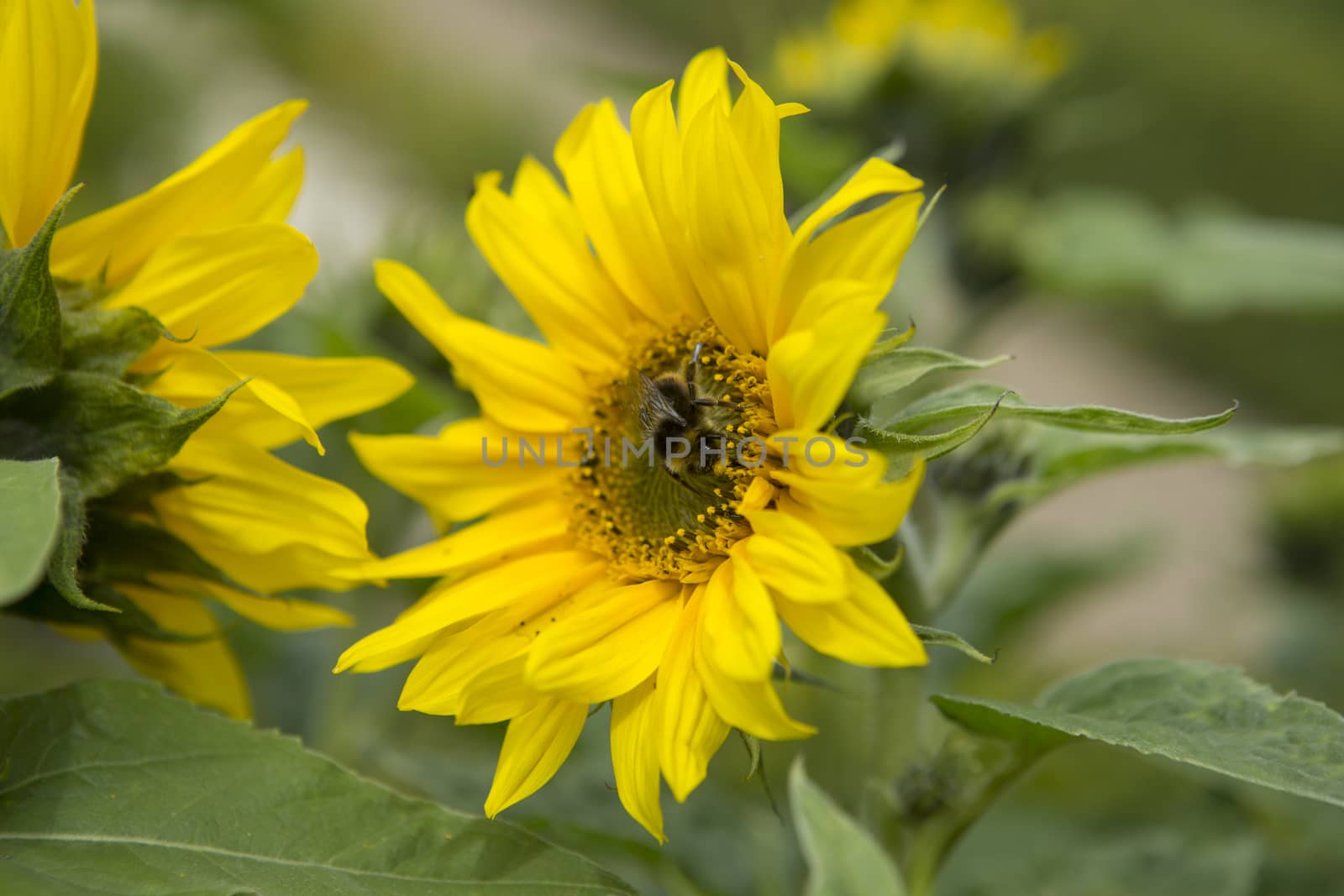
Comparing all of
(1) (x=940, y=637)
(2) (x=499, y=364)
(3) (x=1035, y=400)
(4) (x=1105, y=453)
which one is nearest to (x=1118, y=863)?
(4) (x=1105, y=453)

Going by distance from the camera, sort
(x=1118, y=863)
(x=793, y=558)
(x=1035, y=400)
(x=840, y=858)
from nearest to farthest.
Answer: (x=840, y=858) < (x=793, y=558) < (x=1118, y=863) < (x=1035, y=400)

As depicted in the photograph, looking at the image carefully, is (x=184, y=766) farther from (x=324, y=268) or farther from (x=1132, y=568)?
(x=1132, y=568)

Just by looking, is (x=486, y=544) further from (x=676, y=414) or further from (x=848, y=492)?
(x=848, y=492)

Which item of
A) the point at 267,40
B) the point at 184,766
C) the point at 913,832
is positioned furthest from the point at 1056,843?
the point at 267,40

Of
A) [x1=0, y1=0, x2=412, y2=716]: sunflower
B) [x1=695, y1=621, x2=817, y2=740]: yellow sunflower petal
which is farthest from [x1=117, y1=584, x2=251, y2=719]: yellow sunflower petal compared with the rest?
[x1=695, y1=621, x2=817, y2=740]: yellow sunflower petal

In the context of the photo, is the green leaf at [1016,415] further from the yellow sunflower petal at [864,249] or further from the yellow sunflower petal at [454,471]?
the yellow sunflower petal at [454,471]

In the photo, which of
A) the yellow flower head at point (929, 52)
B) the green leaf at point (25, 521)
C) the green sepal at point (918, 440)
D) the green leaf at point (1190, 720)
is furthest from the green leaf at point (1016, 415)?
the yellow flower head at point (929, 52)
